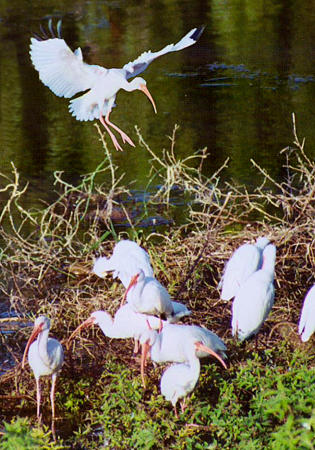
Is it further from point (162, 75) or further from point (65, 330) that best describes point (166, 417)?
point (162, 75)

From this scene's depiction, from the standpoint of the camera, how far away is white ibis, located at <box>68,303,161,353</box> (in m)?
4.32

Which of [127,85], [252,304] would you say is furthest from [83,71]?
[252,304]

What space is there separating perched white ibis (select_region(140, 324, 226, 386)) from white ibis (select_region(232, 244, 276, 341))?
10.5 inches

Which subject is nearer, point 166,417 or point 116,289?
point 166,417

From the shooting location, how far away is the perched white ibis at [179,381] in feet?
12.3

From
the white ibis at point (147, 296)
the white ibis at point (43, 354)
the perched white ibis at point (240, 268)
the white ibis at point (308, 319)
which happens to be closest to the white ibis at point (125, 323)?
the white ibis at point (147, 296)

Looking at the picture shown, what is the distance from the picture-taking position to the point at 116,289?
507 cm

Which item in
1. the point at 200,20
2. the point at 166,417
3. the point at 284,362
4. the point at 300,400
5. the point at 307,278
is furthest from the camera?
the point at 200,20

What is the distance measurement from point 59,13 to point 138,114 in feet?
20.9

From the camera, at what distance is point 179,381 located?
3744 millimetres

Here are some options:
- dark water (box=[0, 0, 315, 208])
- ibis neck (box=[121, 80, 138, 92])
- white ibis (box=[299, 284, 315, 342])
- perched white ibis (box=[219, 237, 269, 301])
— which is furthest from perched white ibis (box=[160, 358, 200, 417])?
dark water (box=[0, 0, 315, 208])

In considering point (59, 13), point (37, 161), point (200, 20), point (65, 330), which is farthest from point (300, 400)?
point (59, 13)

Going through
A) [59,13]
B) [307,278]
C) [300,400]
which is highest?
[300,400]

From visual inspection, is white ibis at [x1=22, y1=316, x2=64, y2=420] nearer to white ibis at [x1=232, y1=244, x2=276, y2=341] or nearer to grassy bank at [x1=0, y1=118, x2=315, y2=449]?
grassy bank at [x1=0, y1=118, x2=315, y2=449]
